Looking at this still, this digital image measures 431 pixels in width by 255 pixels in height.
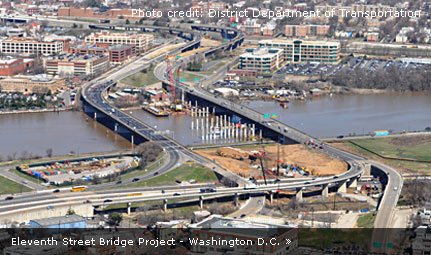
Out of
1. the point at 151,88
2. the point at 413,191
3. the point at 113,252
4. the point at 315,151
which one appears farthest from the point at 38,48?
the point at 113,252

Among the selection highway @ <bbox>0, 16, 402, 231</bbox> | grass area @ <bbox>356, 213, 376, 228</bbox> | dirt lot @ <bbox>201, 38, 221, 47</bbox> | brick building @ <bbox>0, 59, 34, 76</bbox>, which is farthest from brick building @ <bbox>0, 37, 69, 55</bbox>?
grass area @ <bbox>356, 213, 376, 228</bbox>

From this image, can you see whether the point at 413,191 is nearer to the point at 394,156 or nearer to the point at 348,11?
the point at 394,156

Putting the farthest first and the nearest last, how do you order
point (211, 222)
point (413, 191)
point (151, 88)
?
point (151, 88)
point (413, 191)
point (211, 222)

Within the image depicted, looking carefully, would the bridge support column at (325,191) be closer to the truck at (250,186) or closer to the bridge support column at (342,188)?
the bridge support column at (342,188)

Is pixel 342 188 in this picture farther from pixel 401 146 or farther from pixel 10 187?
pixel 10 187

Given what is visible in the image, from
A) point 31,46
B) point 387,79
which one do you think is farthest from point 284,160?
point 31,46
